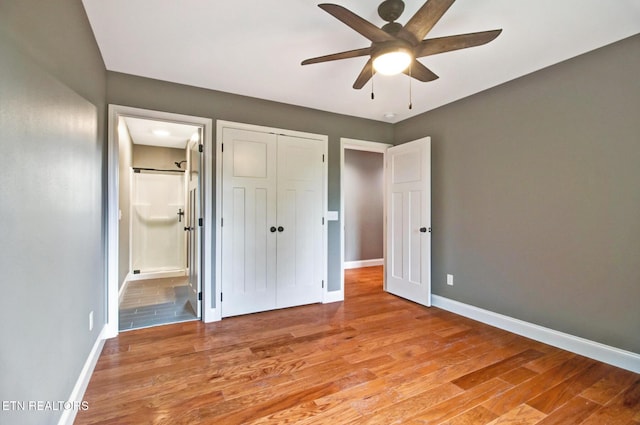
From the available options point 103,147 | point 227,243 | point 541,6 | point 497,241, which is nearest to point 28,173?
point 103,147

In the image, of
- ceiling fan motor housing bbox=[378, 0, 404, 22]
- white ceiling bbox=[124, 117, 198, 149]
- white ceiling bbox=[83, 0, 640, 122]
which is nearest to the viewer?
ceiling fan motor housing bbox=[378, 0, 404, 22]

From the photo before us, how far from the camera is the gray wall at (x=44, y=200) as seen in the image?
40.3 inches

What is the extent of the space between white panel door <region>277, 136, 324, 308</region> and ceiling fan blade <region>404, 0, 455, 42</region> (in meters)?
2.04

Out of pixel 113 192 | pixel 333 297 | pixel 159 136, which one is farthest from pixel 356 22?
pixel 159 136

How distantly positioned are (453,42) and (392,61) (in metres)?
0.36

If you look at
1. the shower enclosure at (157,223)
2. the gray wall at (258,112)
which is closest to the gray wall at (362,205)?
the gray wall at (258,112)

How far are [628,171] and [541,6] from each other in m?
1.35

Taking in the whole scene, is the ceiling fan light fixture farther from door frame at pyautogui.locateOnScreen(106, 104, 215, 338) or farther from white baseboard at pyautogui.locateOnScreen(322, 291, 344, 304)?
white baseboard at pyautogui.locateOnScreen(322, 291, 344, 304)

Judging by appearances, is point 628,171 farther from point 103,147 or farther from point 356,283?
point 103,147

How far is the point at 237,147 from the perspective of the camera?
3.28m

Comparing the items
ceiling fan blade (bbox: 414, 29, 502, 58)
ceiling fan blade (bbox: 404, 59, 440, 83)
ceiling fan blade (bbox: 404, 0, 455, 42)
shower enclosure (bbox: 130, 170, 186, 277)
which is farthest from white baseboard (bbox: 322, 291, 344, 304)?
shower enclosure (bbox: 130, 170, 186, 277)

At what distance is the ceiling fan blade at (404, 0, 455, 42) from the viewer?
1.49 meters

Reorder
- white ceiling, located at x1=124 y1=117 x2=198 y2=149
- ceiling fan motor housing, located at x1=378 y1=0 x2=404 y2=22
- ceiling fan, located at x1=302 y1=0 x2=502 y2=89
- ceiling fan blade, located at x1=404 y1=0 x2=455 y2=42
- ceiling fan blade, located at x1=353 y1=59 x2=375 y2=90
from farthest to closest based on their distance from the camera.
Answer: white ceiling, located at x1=124 y1=117 x2=198 y2=149 → ceiling fan blade, located at x1=353 y1=59 x2=375 y2=90 → ceiling fan motor housing, located at x1=378 y1=0 x2=404 y2=22 → ceiling fan, located at x1=302 y1=0 x2=502 y2=89 → ceiling fan blade, located at x1=404 y1=0 x2=455 y2=42

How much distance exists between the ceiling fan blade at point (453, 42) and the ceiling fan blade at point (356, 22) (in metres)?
0.23
